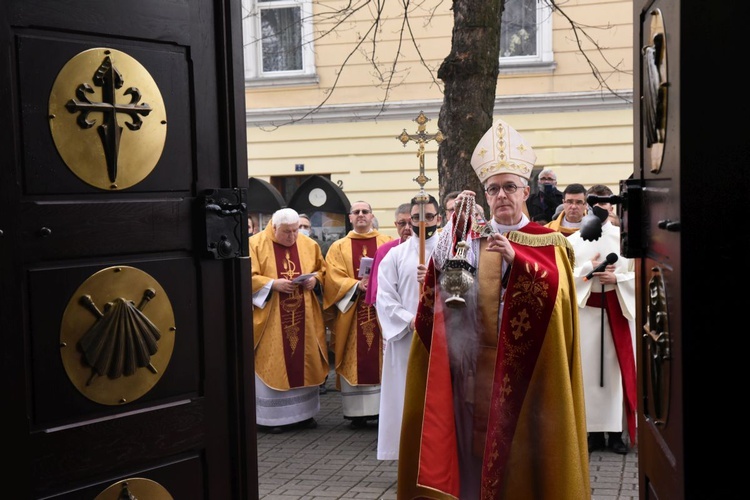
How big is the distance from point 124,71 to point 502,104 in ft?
41.7

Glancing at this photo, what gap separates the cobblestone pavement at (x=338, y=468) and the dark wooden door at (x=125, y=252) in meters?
2.80

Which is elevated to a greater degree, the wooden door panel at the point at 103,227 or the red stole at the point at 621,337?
the wooden door panel at the point at 103,227

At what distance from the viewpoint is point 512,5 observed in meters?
16.3

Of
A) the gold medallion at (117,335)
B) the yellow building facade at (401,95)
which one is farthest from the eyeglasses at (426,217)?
the yellow building facade at (401,95)

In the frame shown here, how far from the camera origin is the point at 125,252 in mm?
3480

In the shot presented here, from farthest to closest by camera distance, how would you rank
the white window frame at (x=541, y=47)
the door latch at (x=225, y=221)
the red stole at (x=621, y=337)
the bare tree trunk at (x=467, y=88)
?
the white window frame at (x=541, y=47), the bare tree trunk at (x=467, y=88), the red stole at (x=621, y=337), the door latch at (x=225, y=221)

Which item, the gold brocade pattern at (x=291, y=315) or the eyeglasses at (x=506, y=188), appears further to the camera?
the gold brocade pattern at (x=291, y=315)

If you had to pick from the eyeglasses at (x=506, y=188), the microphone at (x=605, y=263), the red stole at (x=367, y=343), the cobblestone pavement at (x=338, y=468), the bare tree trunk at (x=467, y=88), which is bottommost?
the cobblestone pavement at (x=338, y=468)

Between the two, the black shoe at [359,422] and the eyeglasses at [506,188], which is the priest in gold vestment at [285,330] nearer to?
the black shoe at [359,422]

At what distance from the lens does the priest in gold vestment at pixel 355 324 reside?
29.6ft
